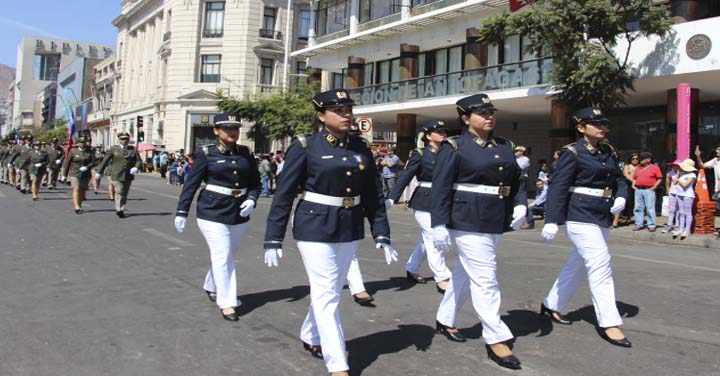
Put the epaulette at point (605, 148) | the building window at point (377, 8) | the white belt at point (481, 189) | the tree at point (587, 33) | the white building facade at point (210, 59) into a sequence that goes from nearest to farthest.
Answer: the white belt at point (481, 189), the epaulette at point (605, 148), the tree at point (587, 33), the building window at point (377, 8), the white building facade at point (210, 59)

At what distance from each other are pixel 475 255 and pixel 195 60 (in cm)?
5029

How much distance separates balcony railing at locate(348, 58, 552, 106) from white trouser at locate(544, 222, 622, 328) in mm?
15125

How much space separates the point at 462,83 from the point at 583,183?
65.9ft

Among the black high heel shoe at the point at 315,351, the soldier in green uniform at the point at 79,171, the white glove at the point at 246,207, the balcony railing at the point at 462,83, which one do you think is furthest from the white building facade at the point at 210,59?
the black high heel shoe at the point at 315,351

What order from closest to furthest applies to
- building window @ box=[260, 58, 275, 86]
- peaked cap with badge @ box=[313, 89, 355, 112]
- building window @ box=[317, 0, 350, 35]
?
peaked cap with badge @ box=[313, 89, 355, 112], building window @ box=[317, 0, 350, 35], building window @ box=[260, 58, 275, 86]

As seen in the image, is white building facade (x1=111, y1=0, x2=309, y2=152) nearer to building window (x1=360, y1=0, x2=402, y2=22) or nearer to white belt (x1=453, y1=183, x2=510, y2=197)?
building window (x1=360, y1=0, x2=402, y2=22)

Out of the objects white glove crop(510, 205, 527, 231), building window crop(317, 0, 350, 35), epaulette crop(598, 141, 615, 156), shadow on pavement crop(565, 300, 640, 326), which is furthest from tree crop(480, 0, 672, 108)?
building window crop(317, 0, 350, 35)

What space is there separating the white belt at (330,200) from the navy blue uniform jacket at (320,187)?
0.08 ft

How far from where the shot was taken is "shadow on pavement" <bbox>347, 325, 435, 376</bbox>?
4596 millimetres

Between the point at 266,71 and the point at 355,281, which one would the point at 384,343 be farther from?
the point at 266,71

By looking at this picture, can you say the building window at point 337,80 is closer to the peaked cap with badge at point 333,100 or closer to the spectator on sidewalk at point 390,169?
the spectator on sidewalk at point 390,169

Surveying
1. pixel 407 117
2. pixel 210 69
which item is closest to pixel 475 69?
pixel 407 117

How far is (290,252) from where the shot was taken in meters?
9.83

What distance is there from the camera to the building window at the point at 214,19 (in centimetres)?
5125
